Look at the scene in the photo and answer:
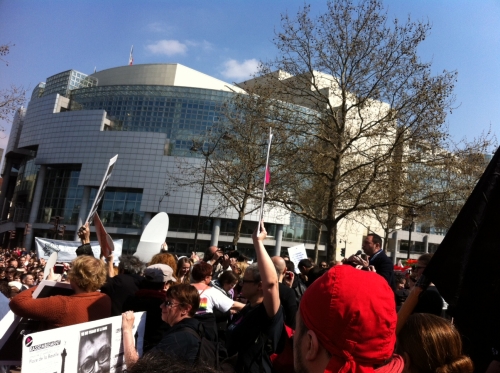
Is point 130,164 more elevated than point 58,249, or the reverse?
point 130,164

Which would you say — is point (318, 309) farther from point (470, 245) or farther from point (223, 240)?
point (223, 240)

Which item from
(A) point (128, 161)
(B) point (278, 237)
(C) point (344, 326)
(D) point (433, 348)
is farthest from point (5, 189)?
(C) point (344, 326)

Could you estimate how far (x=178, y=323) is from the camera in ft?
10.8

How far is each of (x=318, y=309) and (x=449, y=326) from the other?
3.79 feet

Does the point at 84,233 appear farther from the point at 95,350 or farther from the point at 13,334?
the point at 95,350

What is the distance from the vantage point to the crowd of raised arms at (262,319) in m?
1.37

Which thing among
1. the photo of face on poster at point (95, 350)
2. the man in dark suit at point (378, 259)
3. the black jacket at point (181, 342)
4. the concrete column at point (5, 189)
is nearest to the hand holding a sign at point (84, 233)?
the photo of face on poster at point (95, 350)

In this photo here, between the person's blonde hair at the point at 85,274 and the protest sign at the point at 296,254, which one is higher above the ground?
the protest sign at the point at 296,254

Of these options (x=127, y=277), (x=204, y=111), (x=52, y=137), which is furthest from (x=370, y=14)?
(x=52, y=137)

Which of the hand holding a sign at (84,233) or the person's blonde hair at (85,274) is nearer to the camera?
the person's blonde hair at (85,274)

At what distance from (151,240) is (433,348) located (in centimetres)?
684

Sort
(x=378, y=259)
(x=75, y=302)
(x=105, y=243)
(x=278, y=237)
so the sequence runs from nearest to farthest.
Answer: (x=75, y=302), (x=105, y=243), (x=378, y=259), (x=278, y=237)

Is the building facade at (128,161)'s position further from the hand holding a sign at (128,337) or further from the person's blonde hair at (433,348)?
the person's blonde hair at (433,348)

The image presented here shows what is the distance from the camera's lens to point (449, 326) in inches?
87.4
